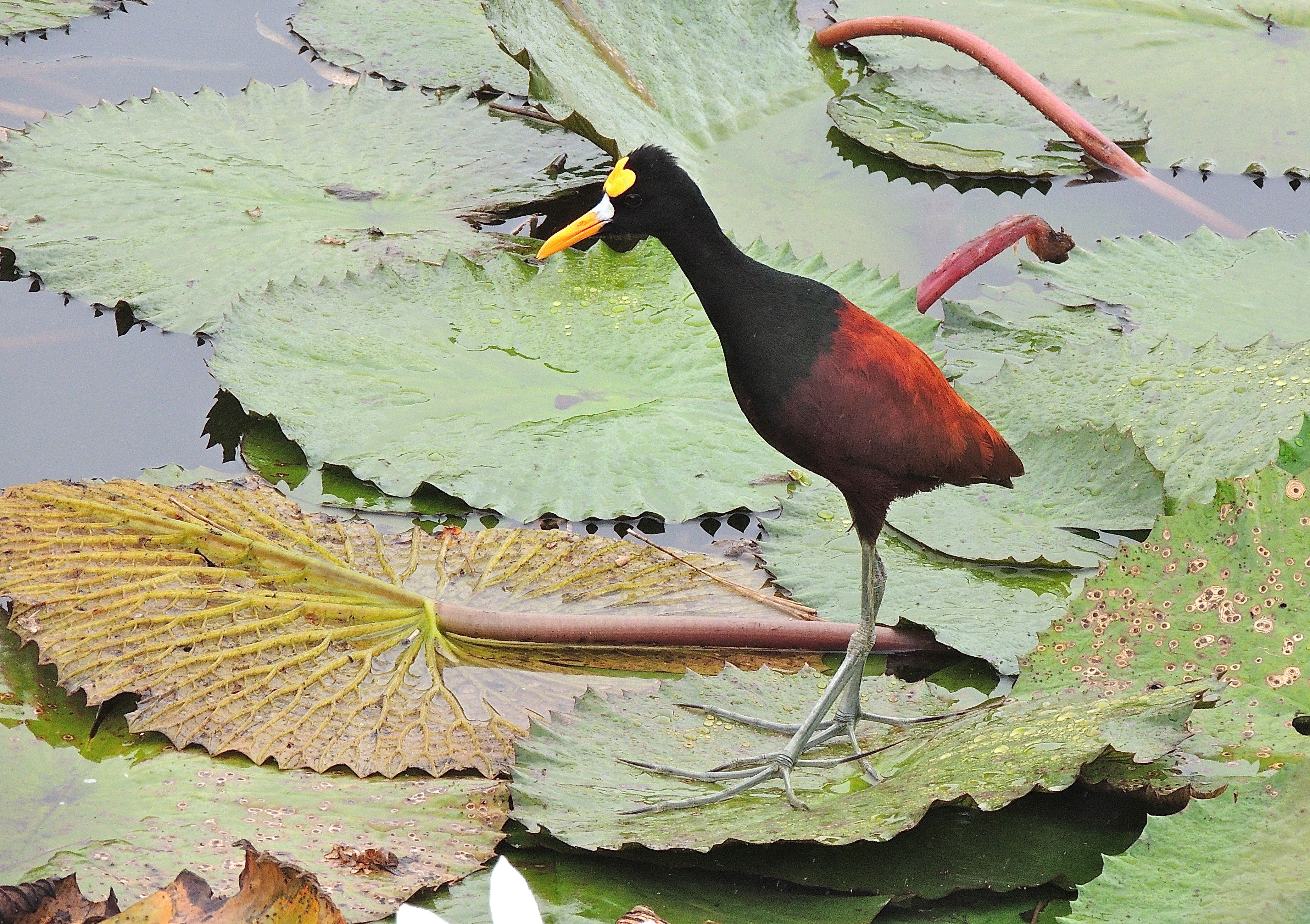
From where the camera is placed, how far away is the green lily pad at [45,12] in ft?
13.5

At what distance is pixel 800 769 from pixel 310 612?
2.99 feet

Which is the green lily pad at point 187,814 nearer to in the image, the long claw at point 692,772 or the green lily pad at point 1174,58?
the long claw at point 692,772

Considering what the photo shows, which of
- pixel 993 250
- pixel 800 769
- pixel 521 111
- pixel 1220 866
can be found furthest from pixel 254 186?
pixel 1220 866

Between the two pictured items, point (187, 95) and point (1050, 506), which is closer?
point (1050, 506)

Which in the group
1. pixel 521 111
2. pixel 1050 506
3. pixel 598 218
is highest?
pixel 598 218

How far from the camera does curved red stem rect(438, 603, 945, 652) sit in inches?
93.1

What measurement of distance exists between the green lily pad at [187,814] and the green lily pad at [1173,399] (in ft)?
4.69

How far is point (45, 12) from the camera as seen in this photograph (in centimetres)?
416

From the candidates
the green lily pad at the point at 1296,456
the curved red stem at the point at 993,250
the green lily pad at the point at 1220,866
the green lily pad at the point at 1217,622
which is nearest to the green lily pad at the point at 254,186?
the curved red stem at the point at 993,250

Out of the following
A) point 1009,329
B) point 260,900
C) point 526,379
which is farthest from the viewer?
point 1009,329

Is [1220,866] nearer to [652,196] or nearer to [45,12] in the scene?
[652,196]

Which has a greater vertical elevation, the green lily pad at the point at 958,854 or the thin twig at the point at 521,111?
the thin twig at the point at 521,111

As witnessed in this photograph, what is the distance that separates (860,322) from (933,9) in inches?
110

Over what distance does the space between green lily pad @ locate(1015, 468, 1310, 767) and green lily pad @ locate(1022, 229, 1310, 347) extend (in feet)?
3.59
